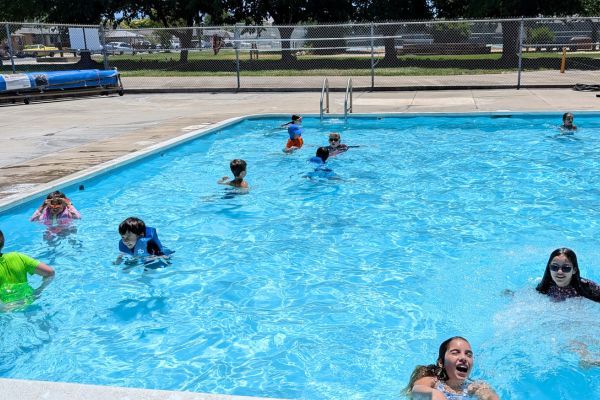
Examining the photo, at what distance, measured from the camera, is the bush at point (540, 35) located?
2638 centimetres

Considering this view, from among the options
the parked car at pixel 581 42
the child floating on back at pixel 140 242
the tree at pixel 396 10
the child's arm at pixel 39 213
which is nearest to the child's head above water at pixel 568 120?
the child floating on back at pixel 140 242

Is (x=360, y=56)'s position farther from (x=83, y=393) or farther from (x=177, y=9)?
(x=83, y=393)

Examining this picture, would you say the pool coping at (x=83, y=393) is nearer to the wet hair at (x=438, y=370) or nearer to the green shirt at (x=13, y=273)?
the wet hair at (x=438, y=370)

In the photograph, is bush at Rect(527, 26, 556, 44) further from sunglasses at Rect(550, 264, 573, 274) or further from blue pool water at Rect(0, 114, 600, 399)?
sunglasses at Rect(550, 264, 573, 274)

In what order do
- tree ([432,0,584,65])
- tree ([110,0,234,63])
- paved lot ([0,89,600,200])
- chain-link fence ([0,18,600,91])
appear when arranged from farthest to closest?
tree ([110,0,234,63])
tree ([432,0,584,65])
chain-link fence ([0,18,600,91])
paved lot ([0,89,600,200])

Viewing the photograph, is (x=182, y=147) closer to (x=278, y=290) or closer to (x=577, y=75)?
(x=278, y=290)

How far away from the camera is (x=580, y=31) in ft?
86.2

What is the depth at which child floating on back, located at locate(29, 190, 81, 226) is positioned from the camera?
7926 mm

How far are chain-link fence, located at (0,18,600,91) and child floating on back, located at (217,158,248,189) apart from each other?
13046mm

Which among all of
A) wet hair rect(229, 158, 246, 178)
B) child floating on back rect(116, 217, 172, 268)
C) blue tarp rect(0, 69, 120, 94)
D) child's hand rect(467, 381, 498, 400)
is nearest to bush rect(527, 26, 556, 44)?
blue tarp rect(0, 69, 120, 94)

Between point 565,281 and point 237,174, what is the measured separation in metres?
5.68

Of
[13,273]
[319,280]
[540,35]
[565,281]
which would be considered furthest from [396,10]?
[13,273]

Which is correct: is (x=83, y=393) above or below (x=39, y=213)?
above

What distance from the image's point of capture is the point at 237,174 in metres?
9.66
